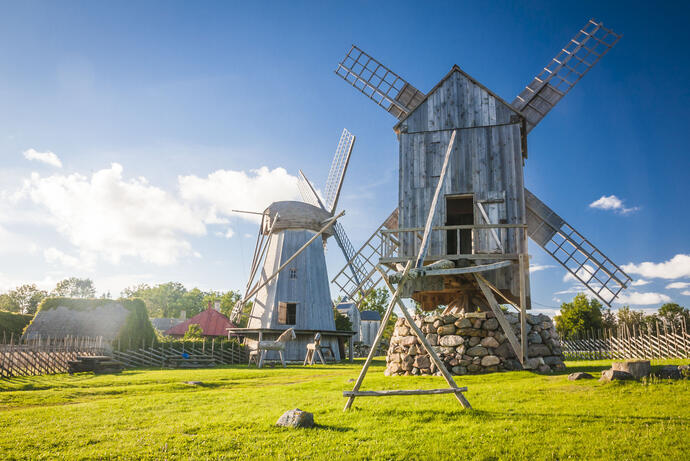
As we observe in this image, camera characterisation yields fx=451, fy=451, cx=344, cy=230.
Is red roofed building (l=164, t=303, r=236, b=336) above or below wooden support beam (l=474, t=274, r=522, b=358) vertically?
below

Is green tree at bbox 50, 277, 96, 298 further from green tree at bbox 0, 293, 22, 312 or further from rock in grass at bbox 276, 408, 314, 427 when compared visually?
rock in grass at bbox 276, 408, 314, 427

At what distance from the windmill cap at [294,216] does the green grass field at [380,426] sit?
65.4 feet

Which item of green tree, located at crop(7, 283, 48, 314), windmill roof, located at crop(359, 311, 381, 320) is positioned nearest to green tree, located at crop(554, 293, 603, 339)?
windmill roof, located at crop(359, 311, 381, 320)

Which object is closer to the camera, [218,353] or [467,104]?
[467,104]

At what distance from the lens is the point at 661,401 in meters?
7.18

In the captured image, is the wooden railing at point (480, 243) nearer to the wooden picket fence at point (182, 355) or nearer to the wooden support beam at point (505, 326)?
the wooden support beam at point (505, 326)

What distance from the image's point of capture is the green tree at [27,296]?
73.2 m

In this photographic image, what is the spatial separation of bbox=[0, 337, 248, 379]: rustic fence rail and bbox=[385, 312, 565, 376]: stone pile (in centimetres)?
1378

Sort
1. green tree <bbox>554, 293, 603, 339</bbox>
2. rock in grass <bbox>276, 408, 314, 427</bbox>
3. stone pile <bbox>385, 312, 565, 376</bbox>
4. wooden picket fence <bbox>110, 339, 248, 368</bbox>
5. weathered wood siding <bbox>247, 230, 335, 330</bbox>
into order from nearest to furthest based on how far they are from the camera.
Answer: rock in grass <bbox>276, 408, 314, 427</bbox>
stone pile <bbox>385, 312, 565, 376</bbox>
wooden picket fence <bbox>110, 339, 248, 368</bbox>
weathered wood siding <bbox>247, 230, 335, 330</bbox>
green tree <bbox>554, 293, 603, 339</bbox>

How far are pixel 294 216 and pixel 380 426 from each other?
23.6m

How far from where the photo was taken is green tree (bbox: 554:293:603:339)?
138 ft

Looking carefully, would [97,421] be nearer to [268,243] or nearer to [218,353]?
[218,353]

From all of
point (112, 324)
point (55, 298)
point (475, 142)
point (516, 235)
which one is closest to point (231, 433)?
point (516, 235)

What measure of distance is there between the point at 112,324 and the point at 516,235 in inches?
958
